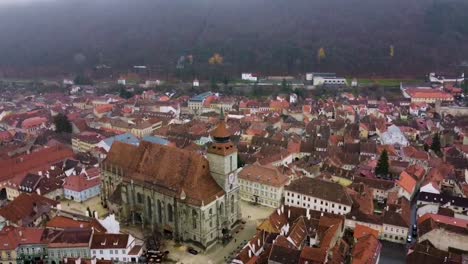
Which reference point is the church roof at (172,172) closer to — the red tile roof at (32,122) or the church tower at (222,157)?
the church tower at (222,157)

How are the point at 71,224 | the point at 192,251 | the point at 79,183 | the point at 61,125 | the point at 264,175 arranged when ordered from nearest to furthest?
the point at 71,224
the point at 192,251
the point at 264,175
the point at 79,183
the point at 61,125

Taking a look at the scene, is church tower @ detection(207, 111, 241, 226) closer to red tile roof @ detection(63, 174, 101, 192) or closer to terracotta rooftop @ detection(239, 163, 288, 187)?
terracotta rooftop @ detection(239, 163, 288, 187)

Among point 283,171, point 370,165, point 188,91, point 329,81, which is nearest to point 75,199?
point 283,171

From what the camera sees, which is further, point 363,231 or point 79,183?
point 79,183

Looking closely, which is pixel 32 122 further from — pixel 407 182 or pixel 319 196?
pixel 407 182

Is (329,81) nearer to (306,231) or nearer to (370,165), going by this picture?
(370,165)

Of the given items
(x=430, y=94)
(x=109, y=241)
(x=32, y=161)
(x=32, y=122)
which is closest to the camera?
(x=109, y=241)

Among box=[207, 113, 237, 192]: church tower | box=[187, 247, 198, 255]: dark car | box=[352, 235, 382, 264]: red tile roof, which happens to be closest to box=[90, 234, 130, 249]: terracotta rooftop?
box=[187, 247, 198, 255]: dark car

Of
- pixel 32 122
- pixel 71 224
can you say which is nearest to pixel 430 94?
pixel 32 122

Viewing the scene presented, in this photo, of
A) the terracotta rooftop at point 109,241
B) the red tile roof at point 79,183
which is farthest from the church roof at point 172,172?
the red tile roof at point 79,183
